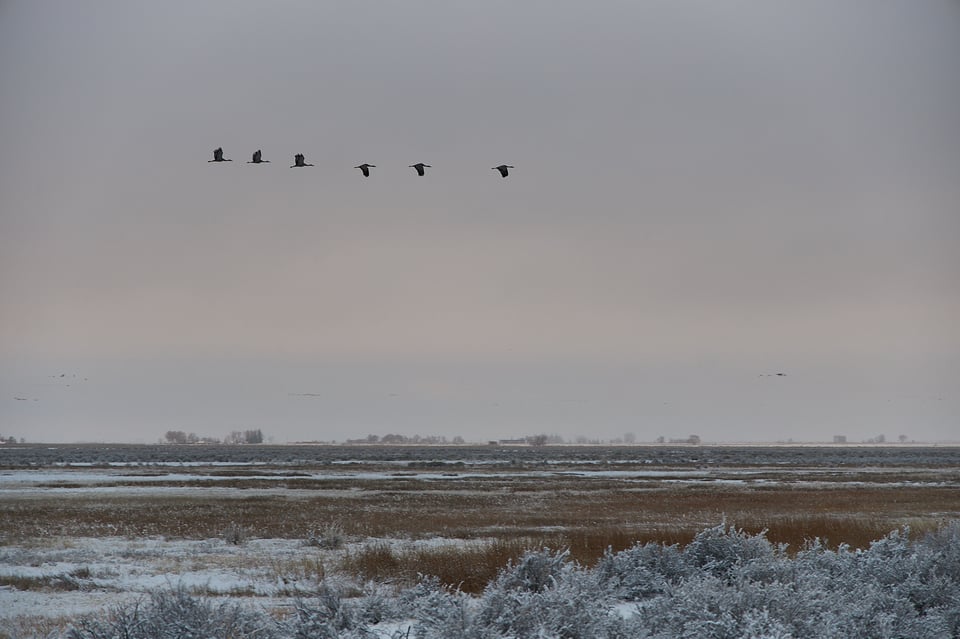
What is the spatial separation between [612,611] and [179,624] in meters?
5.61

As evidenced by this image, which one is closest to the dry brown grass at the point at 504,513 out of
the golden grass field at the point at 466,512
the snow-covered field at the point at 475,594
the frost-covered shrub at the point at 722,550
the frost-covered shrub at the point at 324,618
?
the golden grass field at the point at 466,512

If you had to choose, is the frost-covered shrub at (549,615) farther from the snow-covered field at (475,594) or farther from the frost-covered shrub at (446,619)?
the frost-covered shrub at (446,619)

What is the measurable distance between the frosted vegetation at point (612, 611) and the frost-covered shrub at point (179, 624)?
0.01 metres

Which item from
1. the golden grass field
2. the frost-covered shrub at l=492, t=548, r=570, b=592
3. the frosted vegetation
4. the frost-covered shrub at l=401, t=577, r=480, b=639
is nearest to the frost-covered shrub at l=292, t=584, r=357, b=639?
the frosted vegetation

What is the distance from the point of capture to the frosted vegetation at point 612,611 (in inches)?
370

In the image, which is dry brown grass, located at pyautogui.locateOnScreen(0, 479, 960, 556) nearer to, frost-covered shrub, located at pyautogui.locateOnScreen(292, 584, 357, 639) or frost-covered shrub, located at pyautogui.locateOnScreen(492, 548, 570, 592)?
frost-covered shrub, located at pyautogui.locateOnScreen(492, 548, 570, 592)

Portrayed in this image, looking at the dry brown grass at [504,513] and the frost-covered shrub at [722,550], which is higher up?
the frost-covered shrub at [722,550]

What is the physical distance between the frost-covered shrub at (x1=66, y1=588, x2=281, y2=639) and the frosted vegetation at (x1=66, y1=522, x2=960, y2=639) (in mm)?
11

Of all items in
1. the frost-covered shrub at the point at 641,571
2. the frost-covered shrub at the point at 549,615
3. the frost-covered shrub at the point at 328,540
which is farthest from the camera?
the frost-covered shrub at the point at 328,540

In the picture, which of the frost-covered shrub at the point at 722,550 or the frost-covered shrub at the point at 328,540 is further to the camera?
the frost-covered shrub at the point at 328,540

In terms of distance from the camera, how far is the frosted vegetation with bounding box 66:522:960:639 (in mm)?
9391

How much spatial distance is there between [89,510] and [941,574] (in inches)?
1115

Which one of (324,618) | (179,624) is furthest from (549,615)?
(179,624)

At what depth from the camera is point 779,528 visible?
77.6 feet
